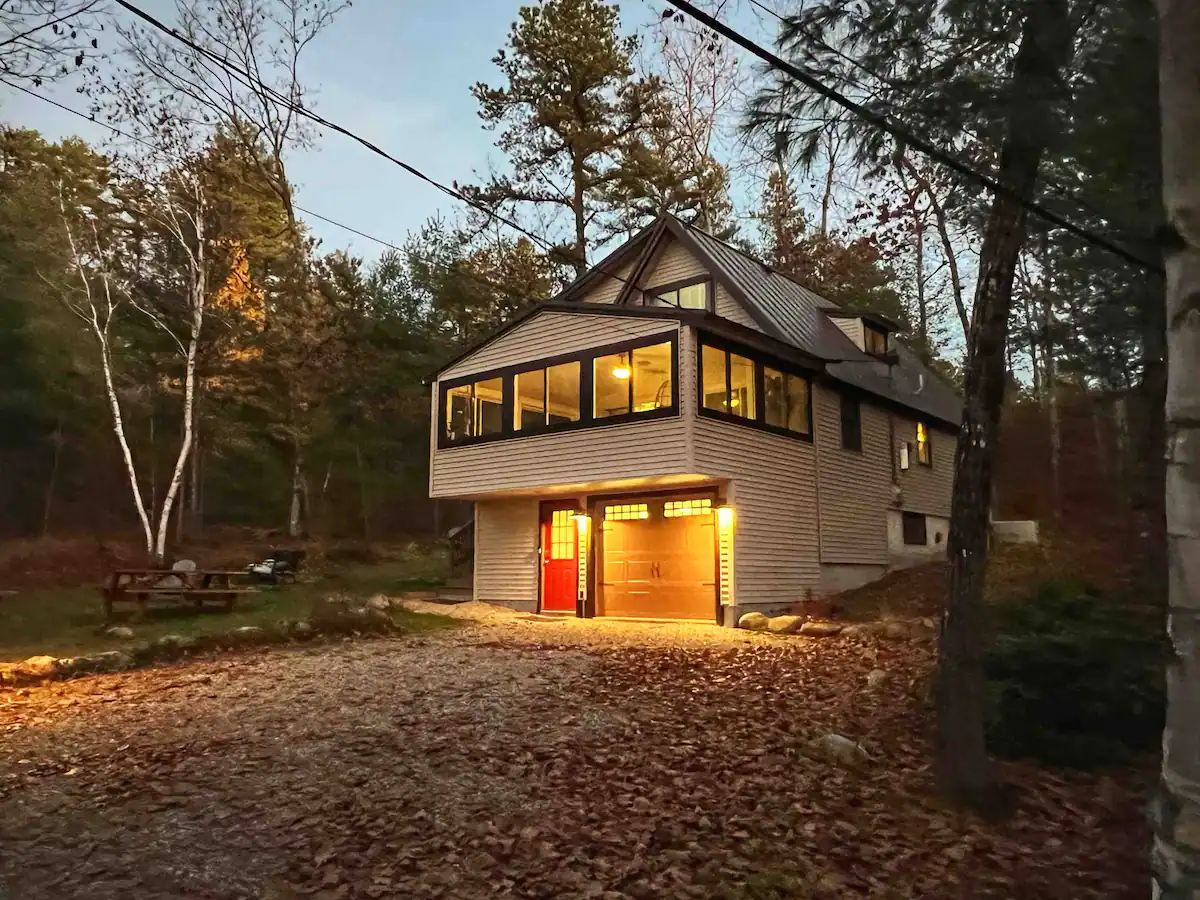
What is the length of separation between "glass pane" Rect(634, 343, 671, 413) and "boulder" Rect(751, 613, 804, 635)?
3824 millimetres

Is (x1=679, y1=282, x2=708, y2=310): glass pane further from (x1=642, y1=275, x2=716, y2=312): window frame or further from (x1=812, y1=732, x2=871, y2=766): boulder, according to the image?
(x1=812, y1=732, x2=871, y2=766): boulder

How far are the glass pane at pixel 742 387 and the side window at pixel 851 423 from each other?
3.39 m

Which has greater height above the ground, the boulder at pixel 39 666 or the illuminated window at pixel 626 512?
the illuminated window at pixel 626 512

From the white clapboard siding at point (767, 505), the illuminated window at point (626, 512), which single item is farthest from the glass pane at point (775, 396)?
the illuminated window at point (626, 512)

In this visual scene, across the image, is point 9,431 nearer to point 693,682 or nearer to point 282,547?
point 282,547

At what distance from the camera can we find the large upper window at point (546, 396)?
13844 mm

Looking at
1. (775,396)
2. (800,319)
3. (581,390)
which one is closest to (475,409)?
(581,390)

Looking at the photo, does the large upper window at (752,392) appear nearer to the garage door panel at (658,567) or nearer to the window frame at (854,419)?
the window frame at (854,419)

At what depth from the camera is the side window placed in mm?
15703

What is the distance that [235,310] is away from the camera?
72.5 ft

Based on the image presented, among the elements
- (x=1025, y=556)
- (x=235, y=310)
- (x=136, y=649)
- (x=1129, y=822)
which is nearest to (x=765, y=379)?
(x=1025, y=556)

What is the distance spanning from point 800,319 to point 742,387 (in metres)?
3.93

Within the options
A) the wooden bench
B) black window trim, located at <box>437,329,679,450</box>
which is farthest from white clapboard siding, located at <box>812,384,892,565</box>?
Result: the wooden bench

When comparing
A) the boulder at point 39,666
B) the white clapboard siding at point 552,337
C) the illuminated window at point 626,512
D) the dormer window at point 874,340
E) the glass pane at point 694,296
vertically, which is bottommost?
the boulder at point 39,666
